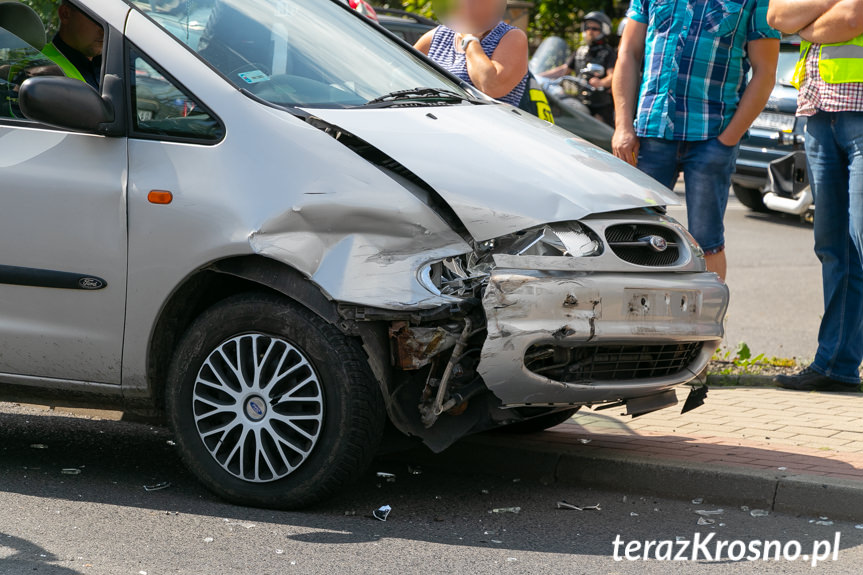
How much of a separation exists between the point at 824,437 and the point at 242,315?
251 cm

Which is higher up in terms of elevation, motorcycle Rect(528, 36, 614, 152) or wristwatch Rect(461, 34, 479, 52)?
wristwatch Rect(461, 34, 479, 52)

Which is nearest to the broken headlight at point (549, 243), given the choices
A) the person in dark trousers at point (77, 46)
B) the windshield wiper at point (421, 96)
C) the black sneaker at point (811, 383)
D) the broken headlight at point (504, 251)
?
the broken headlight at point (504, 251)

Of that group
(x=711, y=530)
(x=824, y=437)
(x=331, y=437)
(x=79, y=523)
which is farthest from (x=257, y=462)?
(x=824, y=437)

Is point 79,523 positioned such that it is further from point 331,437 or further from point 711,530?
point 711,530

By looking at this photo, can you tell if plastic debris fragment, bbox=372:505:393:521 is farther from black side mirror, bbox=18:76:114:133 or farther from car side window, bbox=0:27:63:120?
car side window, bbox=0:27:63:120

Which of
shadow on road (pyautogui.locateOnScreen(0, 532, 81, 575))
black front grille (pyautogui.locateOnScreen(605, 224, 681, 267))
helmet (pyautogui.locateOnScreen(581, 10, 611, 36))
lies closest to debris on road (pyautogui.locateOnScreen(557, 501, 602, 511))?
black front grille (pyautogui.locateOnScreen(605, 224, 681, 267))

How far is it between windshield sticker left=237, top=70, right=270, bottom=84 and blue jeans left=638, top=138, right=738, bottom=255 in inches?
91.1

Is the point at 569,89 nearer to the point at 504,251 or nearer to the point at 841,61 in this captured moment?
the point at 841,61

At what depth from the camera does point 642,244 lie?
437 cm

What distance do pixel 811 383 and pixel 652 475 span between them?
1865mm

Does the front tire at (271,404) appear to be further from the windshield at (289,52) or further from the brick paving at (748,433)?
the brick paving at (748,433)

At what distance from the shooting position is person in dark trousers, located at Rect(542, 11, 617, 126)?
17234 millimetres

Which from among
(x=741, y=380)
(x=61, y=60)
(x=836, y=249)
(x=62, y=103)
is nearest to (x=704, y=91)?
(x=836, y=249)

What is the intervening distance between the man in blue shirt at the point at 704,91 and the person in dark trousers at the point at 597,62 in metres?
11.2
